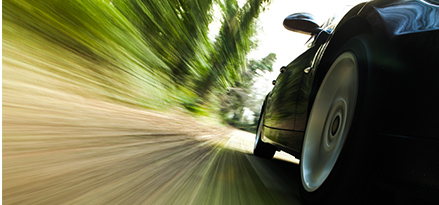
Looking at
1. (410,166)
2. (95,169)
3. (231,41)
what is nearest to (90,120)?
(95,169)

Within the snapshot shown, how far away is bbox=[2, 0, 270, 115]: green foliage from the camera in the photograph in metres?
1.97

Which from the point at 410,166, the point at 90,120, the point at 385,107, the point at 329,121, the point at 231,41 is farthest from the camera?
the point at 231,41

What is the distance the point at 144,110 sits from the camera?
12.4 ft

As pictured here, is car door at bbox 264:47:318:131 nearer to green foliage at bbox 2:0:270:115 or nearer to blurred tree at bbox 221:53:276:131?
green foliage at bbox 2:0:270:115

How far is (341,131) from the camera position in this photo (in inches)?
59.1

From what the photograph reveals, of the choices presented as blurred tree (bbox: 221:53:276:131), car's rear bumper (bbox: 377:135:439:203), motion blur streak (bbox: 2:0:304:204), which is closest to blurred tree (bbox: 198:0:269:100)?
motion blur streak (bbox: 2:0:304:204)

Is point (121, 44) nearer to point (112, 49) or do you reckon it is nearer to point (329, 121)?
point (112, 49)

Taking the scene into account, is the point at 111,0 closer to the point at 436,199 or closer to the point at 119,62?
the point at 119,62

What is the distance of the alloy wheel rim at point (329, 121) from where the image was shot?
1499 mm

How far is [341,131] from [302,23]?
1267mm

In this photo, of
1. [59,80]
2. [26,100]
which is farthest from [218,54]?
[26,100]

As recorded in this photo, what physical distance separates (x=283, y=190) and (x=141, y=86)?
240cm

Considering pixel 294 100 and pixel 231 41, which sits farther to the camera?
pixel 231 41

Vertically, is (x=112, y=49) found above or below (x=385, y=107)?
above
